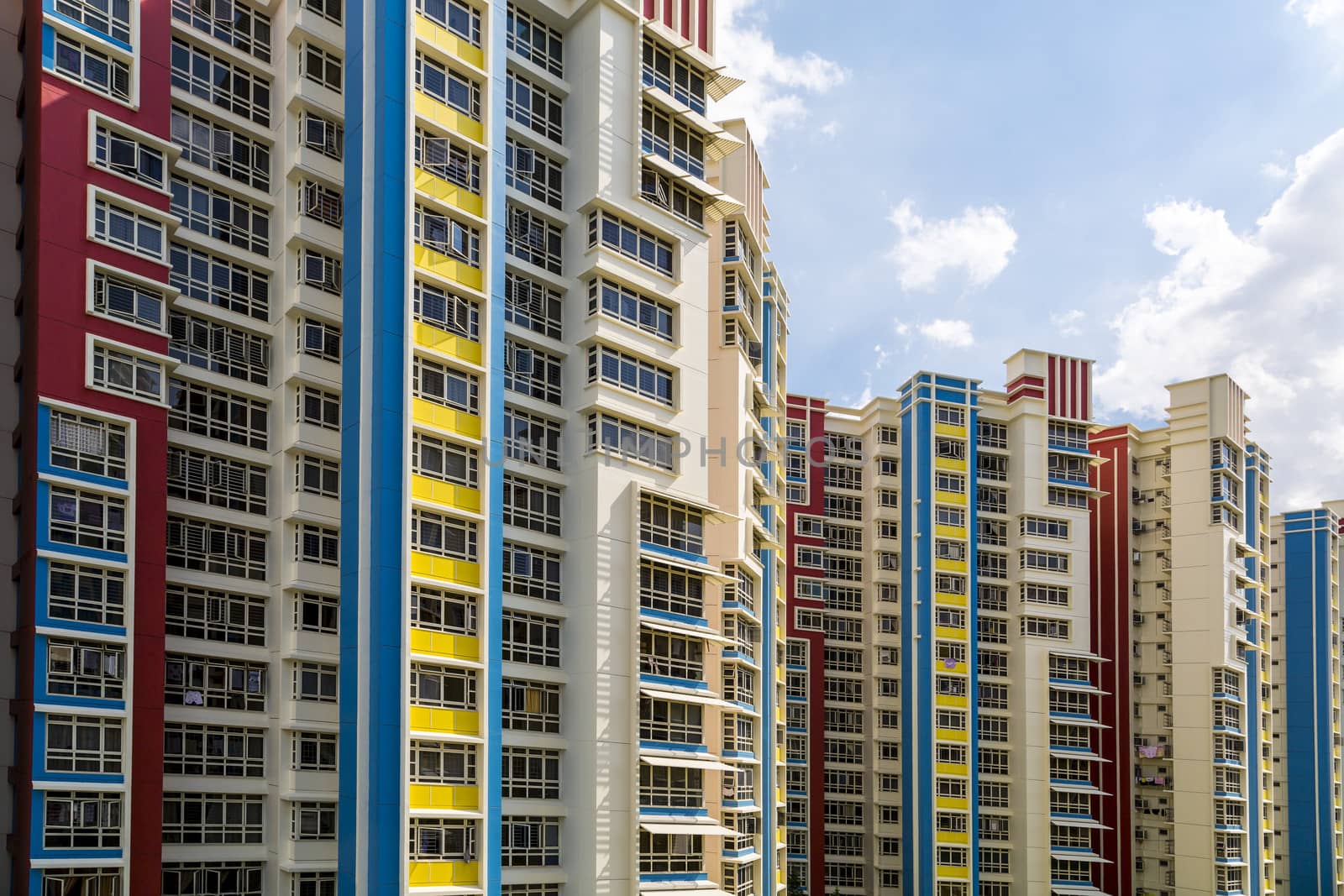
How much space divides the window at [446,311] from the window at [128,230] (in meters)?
7.46

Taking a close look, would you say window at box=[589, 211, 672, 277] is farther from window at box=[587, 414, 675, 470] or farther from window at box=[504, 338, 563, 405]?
window at box=[587, 414, 675, 470]

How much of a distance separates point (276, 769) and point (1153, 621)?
55.3 meters

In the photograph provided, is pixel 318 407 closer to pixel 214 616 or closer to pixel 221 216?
pixel 221 216

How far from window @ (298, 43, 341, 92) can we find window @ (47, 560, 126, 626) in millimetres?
16307

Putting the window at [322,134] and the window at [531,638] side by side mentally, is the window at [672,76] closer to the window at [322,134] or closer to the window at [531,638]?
the window at [322,134]

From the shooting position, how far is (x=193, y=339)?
114 feet

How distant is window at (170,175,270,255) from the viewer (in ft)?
115

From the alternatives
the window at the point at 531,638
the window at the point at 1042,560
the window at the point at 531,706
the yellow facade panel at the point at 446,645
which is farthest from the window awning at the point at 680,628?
the window at the point at 1042,560

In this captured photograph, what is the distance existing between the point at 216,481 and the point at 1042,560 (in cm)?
4527

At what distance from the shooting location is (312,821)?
3366 cm

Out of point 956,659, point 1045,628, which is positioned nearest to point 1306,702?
point 1045,628

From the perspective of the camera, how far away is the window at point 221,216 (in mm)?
34969

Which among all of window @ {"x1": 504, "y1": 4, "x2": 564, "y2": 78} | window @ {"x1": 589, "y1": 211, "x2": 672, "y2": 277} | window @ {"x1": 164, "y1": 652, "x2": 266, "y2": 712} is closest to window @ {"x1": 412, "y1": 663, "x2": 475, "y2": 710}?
window @ {"x1": 164, "y1": 652, "x2": 266, "y2": 712}

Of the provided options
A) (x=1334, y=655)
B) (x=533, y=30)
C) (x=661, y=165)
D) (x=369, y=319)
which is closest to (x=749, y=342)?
(x=661, y=165)
